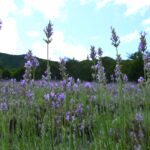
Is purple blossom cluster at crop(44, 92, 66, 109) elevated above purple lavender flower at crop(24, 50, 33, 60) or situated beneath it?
situated beneath

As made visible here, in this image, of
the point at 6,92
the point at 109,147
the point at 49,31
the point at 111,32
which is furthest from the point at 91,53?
the point at 6,92

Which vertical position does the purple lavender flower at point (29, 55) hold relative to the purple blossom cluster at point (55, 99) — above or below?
above

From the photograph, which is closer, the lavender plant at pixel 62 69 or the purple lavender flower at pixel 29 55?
the lavender plant at pixel 62 69

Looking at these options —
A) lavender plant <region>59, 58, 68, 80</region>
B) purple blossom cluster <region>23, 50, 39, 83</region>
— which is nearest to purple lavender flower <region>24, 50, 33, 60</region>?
purple blossom cluster <region>23, 50, 39, 83</region>

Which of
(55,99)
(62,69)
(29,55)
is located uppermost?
(29,55)

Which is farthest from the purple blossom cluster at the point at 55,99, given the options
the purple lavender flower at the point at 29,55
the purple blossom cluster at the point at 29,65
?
the purple lavender flower at the point at 29,55

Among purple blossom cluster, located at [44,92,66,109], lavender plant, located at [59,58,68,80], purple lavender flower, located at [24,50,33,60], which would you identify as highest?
purple lavender flower, located at [24,50,33,60]

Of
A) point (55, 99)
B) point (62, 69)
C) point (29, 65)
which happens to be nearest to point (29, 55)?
point (29, 65)

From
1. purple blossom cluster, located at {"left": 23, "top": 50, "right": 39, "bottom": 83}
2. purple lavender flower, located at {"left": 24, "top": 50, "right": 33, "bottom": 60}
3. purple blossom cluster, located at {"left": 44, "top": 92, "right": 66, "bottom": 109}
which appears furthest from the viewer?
purple lavender flower, located at {"left": 24, "top": 50, "right": 33, "bottom": 60}

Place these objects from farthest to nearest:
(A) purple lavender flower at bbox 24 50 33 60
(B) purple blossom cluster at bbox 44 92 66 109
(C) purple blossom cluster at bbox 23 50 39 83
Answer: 1. (A) purple lavender flower at bbox 24 50 33 60
2. (C) purple blossom cluster at bbox 23 50 39 83
3. (B) purple blossom cluster at bbox 44 92 66 109

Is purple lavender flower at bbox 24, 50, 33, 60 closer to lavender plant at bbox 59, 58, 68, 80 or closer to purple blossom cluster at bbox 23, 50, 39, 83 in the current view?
purple blossom cluster at bbox 23, 50, 39, 83

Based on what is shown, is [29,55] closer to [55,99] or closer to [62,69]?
[62,69]

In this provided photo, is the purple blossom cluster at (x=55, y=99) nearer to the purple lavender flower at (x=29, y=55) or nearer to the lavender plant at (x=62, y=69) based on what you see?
the lavender plant at (x=62, y=69)

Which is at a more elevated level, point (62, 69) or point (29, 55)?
point (29, 55)
